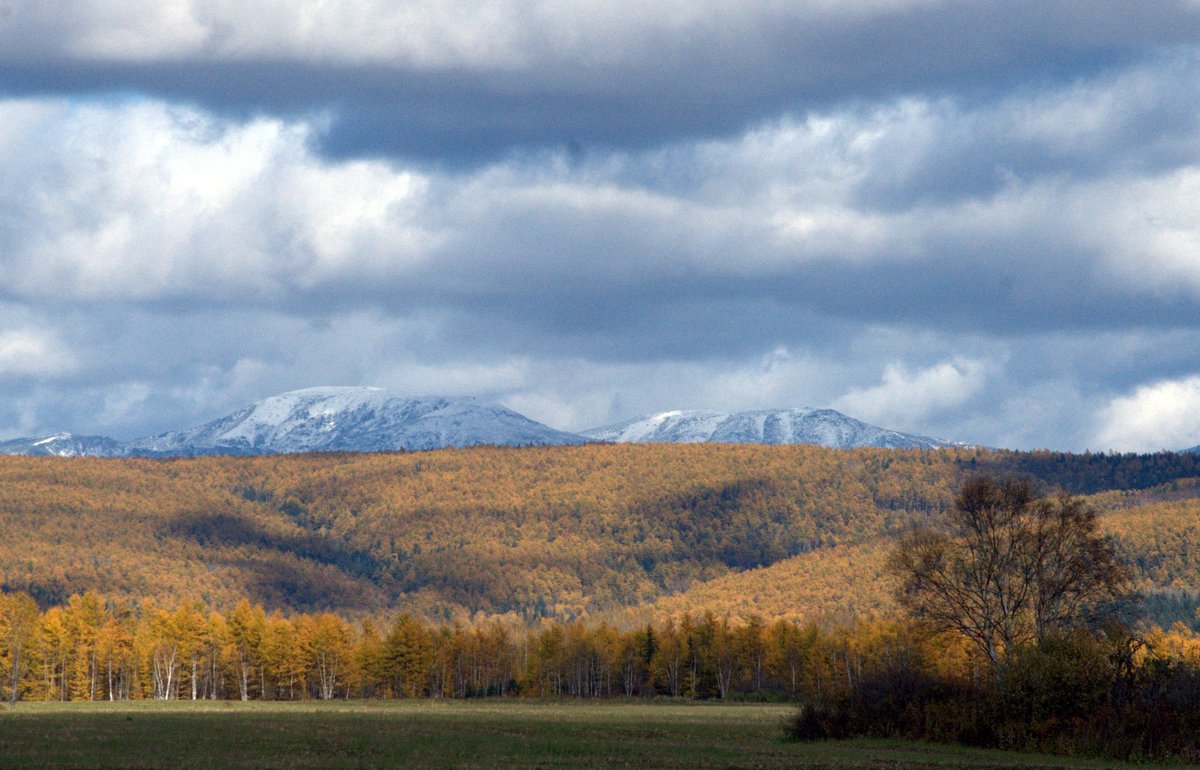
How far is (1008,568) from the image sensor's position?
260 feet

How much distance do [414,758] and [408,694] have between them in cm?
12482

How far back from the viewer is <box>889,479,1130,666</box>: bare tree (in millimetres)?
77250

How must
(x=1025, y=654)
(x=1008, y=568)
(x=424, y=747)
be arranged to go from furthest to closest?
(x=1008, y=568), (x=1025, y=654), (x=424, y=747)

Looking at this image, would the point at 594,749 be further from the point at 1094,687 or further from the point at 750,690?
the point at 750,690

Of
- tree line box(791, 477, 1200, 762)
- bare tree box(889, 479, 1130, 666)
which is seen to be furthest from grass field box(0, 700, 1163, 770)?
bare tree box(889, 479, 1130, 666)

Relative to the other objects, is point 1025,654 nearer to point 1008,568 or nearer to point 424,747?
point 1008,568

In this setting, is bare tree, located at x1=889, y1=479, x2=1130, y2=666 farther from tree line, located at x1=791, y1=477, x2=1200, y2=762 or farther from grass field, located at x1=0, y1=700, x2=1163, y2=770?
grass field, located at x1=0, y1=700, x2=1163, y2=770

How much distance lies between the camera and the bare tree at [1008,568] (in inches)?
3041

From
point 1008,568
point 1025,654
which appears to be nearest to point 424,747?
point 1025,654

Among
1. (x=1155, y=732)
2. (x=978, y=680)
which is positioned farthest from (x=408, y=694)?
(x=1155, y=732)

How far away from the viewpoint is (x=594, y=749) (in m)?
56.2

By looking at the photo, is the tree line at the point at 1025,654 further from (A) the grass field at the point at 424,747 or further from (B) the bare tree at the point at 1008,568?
(A) the grass field at the point at 424,747

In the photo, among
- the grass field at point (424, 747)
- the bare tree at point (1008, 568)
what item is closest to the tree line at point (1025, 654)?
the bare tree at point (1008, 568)

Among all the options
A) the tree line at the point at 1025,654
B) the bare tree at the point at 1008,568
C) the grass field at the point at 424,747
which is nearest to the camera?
the grass field at the point at 424,747
